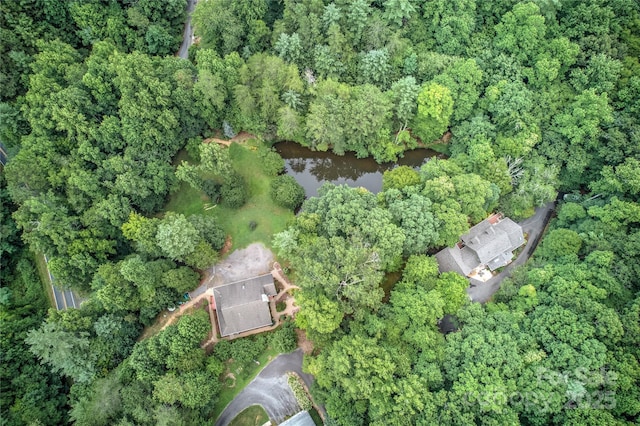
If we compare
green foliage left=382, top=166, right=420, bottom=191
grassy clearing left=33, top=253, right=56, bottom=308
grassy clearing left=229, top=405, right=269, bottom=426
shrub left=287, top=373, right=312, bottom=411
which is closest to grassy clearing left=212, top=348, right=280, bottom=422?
grassy clearing left=229, top=405, right=269, bottom=426

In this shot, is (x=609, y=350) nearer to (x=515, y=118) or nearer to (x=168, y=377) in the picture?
(x=515, y=118)

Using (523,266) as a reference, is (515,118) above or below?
above

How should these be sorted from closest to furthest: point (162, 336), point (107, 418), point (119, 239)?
point (107, 418)
point (162, 336)
point (119, 239)

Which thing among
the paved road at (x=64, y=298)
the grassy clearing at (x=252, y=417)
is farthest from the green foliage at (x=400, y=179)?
the paved road at (x=64, y=298)

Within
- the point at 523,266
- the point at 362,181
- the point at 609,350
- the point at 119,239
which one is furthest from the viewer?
the point at 362,181

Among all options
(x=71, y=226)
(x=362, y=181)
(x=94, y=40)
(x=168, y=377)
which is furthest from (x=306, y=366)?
(x=94, y=40)

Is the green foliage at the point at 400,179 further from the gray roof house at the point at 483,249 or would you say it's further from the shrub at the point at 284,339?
the shrub at the point at 284,339

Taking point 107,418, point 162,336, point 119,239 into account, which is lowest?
point 107,418
